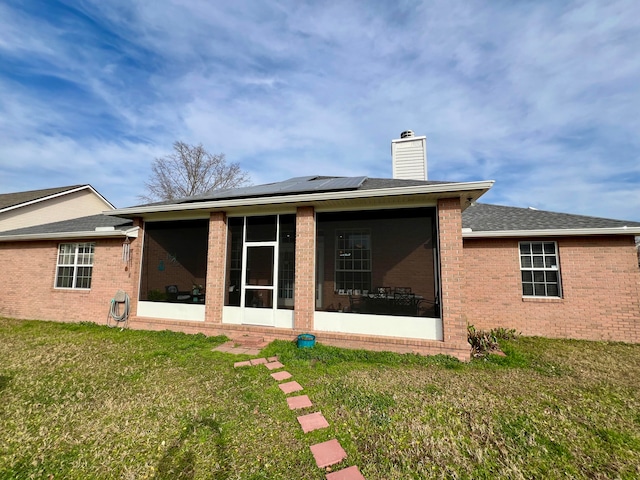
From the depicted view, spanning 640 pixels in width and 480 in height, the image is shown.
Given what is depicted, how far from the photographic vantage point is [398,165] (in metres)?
10.9

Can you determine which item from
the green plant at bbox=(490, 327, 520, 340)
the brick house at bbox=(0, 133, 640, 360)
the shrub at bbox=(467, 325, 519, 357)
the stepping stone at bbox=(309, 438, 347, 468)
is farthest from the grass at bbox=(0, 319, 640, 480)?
the green plant at bbox=(490, 327, 520, 340)

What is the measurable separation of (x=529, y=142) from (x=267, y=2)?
12466 mm

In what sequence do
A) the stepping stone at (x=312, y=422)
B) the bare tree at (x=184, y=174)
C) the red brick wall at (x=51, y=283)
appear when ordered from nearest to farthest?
1. the stepping stone at (x=312, y=422)
2. the red brick wall at (x=51, y=283)
3. the bare tree at (x=184, y=174)

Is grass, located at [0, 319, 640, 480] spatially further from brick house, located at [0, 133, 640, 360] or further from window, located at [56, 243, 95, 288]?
window, located at [56, 243, 95, 288]

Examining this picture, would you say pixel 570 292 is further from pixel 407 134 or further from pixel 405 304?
pixel 407 134

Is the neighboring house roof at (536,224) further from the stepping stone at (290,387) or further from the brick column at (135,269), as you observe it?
the brick column at (135,269)

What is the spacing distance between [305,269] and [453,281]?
3331mm

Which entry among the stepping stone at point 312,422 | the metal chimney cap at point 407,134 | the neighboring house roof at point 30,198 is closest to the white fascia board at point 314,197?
the stepping stone at point 312,422

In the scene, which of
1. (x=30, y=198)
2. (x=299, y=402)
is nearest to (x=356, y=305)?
(x=299, y=402)

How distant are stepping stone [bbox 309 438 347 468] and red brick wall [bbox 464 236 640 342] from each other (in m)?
6.61

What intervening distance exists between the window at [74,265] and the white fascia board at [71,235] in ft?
1.20

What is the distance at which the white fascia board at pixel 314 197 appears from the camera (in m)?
5.39

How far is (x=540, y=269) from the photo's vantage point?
7.53 metres

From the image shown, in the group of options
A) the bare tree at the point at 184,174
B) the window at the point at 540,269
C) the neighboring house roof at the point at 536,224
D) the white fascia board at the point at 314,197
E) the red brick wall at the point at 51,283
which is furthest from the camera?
the bare tree at the point at 184,174
